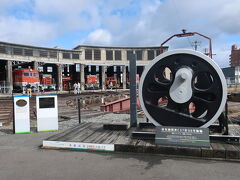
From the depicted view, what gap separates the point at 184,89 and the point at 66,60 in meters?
35.3

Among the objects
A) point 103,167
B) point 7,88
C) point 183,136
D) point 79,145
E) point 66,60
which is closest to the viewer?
point 103,167

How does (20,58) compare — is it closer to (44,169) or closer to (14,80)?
(14,80)

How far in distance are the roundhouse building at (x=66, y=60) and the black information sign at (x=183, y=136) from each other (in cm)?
2824

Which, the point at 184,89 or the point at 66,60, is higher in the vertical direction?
the point at 66,60

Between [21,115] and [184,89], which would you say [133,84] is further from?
[21,115]

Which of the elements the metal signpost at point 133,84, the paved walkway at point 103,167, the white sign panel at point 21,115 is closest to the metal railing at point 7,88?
the white sign panel at point 21,115

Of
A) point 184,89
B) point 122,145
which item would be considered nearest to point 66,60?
point 184,89

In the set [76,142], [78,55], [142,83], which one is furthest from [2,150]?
[78,55]

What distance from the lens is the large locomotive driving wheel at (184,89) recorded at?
5.39 meters

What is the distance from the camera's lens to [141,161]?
4555 mm

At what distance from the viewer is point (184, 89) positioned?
552 centimetres

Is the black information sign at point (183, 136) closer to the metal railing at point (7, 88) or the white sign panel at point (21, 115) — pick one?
the white sign panel at point (21, 115)

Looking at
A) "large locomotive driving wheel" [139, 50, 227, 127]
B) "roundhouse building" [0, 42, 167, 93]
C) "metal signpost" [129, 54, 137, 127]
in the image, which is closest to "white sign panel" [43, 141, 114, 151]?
"large locomotive driving wheel" [139, 50, 227, 127]

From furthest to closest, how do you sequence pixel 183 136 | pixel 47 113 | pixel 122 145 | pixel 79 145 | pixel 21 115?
pixel 47 113, pixel 21 115, pixel 79 145, pixel 122 145, pixel 183 136
